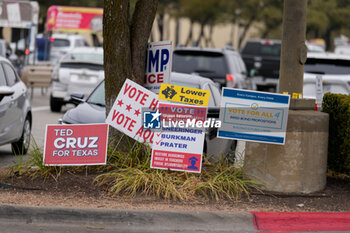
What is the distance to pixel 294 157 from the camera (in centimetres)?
768

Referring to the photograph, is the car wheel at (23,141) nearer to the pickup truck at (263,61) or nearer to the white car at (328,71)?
the white car at (328,71)

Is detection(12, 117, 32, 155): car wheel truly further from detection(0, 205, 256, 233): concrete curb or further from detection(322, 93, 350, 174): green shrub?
detection(322, 93, 350, 174): green shrub

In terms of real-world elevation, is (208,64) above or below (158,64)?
below

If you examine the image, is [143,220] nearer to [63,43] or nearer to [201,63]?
[201,63]

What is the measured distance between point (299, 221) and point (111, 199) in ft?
6.36

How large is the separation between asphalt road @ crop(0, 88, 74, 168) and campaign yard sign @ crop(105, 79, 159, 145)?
1.26m

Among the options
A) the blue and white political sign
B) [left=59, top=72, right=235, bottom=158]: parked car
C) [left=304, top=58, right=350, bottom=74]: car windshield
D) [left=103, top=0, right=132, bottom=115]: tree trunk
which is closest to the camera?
the blue and white political sign

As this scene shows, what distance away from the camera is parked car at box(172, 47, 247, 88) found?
15.7m

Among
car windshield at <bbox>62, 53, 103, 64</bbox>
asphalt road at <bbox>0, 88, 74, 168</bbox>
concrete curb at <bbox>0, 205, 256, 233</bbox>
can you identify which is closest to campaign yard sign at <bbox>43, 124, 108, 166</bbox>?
asphalt road at <bbox>0, 88, 74, 168</bbox>

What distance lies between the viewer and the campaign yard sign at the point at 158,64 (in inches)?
334

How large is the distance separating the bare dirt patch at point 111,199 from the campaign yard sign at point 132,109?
0.68 m

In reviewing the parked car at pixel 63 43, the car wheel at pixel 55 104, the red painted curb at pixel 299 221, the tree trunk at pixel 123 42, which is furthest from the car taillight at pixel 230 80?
the parked car at pixel 63 43

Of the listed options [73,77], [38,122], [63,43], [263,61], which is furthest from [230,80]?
[63,43]

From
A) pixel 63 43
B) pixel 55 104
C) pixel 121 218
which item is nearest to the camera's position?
pixel 121 218
